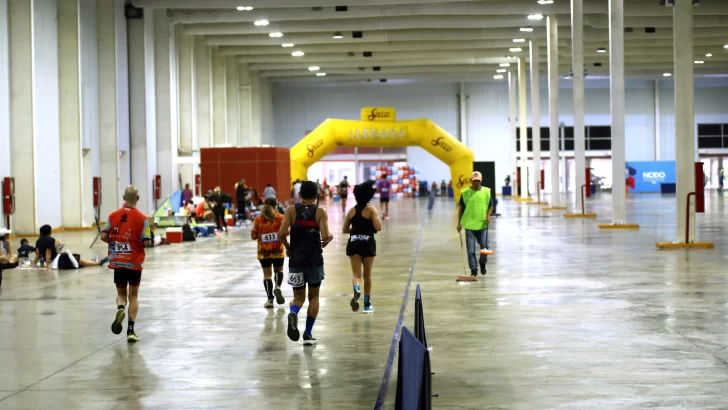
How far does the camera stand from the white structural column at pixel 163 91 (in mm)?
43188

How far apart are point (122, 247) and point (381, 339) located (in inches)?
121

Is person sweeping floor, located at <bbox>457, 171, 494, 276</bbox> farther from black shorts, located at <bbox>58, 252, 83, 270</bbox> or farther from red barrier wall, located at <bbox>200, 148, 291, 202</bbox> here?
red barrier wall, located at <bbox>200, 148, 291, 202</bbox>

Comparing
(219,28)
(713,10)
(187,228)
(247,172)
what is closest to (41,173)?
(187,228)

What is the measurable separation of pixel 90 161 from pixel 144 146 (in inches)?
186

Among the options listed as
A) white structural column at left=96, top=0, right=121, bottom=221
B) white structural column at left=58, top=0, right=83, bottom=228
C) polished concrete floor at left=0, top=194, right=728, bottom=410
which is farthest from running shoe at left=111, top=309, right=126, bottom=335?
white structural column at left=96, top=0, right=121, bottom=221

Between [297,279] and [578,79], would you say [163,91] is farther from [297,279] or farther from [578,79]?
[297,279]

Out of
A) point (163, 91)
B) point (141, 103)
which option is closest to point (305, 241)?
point (141, 103)

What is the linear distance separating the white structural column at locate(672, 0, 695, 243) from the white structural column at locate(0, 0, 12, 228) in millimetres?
19377

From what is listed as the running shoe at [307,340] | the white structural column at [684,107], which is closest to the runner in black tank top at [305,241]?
the running shoe at [307,340]

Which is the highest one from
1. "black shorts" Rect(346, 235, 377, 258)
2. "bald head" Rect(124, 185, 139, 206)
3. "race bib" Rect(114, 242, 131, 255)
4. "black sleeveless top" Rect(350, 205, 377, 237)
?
"bald head" Rect(124, 185, 139, 206)

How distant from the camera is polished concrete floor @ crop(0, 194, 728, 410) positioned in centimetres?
802

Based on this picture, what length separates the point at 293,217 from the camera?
406 inches

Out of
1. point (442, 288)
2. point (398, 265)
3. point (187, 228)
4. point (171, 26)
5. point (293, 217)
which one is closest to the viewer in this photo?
Answer: point (293, 217)

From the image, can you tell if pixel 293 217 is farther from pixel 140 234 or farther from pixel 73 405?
pixel 73 405
